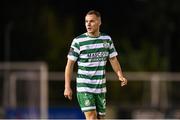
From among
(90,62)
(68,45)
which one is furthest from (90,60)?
(68,45)

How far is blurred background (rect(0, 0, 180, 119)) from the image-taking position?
2464cm

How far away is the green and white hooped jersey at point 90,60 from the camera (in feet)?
31.1

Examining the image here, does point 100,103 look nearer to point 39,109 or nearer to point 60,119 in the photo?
point 60,119

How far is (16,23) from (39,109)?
19.2 feet

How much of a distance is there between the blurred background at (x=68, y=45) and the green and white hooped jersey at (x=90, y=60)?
44.2 feet

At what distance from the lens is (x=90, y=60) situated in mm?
9484

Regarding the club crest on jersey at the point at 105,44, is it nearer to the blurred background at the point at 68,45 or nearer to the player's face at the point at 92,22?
the player's face at the point at 92,22

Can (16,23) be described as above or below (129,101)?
above

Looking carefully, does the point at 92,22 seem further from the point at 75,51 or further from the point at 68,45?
the point at 68,45

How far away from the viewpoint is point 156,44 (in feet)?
98.4

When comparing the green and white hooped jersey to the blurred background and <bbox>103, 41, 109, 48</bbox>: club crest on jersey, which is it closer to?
<bbox>103, 41, 109, 48</bbox>: club crest on jersey

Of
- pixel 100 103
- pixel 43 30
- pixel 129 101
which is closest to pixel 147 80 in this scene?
pixel 129 101

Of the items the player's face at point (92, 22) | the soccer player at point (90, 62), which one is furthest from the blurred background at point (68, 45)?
the player's face at point (92, 22)

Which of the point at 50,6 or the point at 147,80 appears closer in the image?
the point at 147,80
